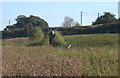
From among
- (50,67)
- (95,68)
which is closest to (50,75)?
(50,67)

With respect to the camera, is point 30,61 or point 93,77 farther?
point 30,61

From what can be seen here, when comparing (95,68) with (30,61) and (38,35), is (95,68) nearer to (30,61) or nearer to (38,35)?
(30,61)

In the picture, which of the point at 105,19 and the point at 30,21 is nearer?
the point at 105,19

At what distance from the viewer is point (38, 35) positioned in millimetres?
32688

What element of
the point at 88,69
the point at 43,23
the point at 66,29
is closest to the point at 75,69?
the point at 88,69

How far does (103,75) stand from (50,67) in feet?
4.24

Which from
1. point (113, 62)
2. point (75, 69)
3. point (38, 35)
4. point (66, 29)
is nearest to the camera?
point (75, 69)

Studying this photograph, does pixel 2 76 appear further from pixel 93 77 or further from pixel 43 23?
pixel 43 23

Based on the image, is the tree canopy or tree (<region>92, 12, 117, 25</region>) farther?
the tree canopy

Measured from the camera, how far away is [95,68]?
693 centimetres

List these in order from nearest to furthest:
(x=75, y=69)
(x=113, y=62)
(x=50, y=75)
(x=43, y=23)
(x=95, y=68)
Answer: (x=50, y=75), (x=75, y=69), (x=95, y=68), (x=113, y=62), (x=43, y=23)

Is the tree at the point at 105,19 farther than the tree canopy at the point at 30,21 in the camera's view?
No

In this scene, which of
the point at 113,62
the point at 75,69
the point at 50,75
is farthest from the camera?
the point at 113,62

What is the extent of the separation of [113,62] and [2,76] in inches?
125
